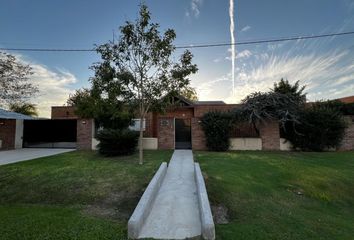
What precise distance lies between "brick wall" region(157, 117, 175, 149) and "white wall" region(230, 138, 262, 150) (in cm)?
401

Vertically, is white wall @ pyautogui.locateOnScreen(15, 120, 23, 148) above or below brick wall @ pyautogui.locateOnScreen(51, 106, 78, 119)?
below

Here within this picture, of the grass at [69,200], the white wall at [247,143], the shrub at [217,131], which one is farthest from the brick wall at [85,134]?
the white wall at [247,143]

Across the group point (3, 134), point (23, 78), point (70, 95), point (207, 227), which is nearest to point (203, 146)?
point (207, 227)

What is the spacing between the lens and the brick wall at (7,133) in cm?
1483

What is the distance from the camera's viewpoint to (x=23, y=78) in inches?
660

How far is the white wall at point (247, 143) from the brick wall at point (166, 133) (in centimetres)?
401

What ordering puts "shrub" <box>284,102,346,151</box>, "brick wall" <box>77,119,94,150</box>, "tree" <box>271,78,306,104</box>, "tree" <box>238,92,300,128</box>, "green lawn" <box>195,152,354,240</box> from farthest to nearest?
"tree" <box>271,78,306,104</box> → "brick wall" <box>77,119,94,150</box> → "tree" <box>238,92,300,128</box> → "shrub" <box>284,102,346,151</box> → "green lawn" <box>195,152,354,240</box>

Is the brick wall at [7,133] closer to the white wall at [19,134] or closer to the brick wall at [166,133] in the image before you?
the white wall at [19,134]

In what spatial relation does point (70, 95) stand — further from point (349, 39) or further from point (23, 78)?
point (349, 39)

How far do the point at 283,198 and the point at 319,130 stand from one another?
31.1 feet

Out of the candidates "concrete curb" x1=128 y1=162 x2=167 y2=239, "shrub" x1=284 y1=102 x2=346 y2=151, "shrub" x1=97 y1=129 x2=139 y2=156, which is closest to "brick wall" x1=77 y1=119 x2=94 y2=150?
"shrub" x1=97 y1=129 x2=139 y2=156

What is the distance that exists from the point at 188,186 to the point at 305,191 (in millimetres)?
3531

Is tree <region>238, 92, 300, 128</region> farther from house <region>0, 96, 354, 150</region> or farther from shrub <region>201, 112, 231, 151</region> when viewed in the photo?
shrub <region>201, 112, 231, 151</region>

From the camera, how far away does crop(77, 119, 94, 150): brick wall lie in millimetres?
13992
